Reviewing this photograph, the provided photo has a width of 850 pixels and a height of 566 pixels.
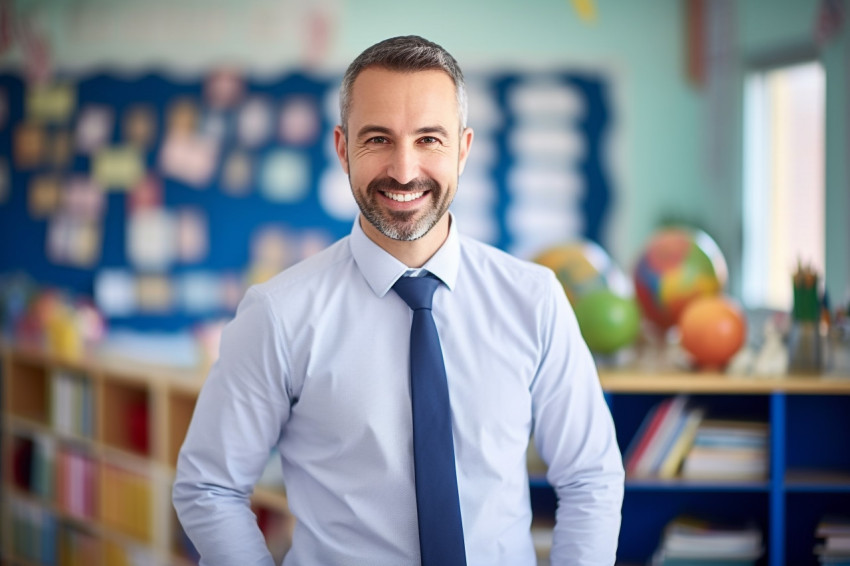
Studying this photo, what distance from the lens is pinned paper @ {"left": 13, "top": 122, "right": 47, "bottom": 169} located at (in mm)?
5285

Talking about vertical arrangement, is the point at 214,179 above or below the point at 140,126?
below

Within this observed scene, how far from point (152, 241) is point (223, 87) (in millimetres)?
935

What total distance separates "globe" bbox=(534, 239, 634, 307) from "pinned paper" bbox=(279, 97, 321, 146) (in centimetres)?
296

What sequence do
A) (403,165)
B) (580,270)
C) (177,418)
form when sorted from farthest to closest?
(177,418) → (580,270) → (403,165)

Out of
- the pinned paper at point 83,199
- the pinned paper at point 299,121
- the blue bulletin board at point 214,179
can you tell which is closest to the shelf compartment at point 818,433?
the blue bulletin board at point 214,179

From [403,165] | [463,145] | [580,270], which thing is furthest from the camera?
[580,270]

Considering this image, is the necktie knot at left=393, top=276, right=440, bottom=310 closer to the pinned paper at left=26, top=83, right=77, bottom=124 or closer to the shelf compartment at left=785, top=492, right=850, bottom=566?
the shelf compartment at left=785, top=492, right=850, bottom=566

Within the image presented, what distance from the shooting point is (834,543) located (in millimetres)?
2340

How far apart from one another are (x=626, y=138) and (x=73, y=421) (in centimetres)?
318

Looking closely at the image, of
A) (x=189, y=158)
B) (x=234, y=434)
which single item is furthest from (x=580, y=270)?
(x=189, y=158)

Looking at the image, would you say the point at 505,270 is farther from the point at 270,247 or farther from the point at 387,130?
the point at 270,247

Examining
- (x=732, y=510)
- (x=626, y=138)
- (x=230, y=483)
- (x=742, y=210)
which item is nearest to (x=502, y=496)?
(x=230, y=483)

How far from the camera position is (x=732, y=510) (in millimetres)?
2520

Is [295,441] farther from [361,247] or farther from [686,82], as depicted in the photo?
[686,82]
